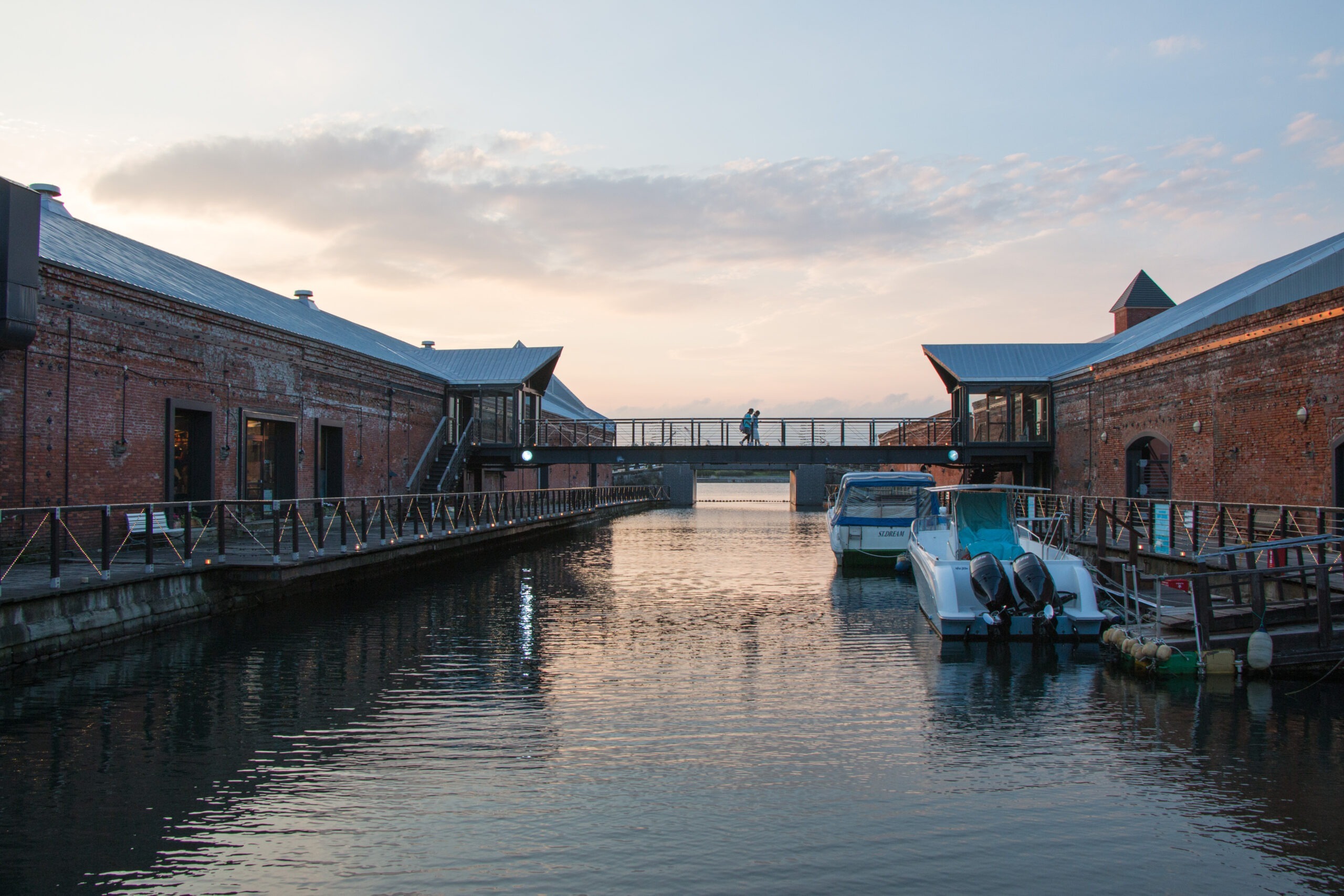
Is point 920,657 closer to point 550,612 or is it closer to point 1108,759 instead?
point 1108,759

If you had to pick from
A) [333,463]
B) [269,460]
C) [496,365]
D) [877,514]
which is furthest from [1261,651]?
[496,365]

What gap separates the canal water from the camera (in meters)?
5.46

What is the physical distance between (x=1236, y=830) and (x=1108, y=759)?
1468 mm

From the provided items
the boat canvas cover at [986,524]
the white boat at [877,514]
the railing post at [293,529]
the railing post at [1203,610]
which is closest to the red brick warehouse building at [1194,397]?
the boat canvas cover at [986,524]

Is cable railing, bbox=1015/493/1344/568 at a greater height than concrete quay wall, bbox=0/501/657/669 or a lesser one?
greater

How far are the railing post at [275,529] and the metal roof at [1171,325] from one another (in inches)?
742

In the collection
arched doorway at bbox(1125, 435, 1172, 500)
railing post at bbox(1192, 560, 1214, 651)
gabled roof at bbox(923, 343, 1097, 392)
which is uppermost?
gabled roof at bbox(923, 343, 1097, 392)

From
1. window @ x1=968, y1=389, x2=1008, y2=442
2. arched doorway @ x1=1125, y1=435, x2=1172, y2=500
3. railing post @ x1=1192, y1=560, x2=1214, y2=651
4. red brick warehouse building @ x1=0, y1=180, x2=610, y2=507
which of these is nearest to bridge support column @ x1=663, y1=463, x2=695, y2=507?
window @ x1=968, y1=389, x2=1008, y2=442

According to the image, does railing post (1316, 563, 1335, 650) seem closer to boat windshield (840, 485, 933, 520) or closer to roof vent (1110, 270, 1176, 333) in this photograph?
boat windshield (840, 485, 933, 520)

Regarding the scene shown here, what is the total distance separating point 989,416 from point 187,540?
90.9 feet

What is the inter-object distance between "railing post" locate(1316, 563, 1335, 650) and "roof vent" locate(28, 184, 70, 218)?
22.7 metres

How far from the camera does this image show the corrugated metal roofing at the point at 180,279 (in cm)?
1786

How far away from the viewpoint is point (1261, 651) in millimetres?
10227

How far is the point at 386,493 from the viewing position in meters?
30.0
